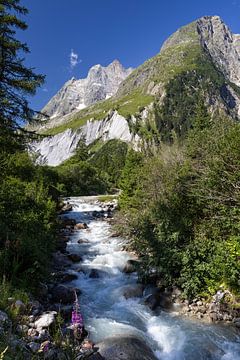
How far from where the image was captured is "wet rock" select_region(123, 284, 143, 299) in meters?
12.1

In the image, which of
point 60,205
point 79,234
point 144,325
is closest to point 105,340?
point 144,325

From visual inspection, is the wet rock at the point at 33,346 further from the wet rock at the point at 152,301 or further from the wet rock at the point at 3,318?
the wet rock at the point at 152,301

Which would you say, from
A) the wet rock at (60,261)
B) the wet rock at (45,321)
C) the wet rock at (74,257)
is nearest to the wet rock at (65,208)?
the wet rock at (60,261)

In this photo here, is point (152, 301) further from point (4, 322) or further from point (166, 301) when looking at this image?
point (4, 322)

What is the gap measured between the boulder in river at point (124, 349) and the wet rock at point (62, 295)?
273cm

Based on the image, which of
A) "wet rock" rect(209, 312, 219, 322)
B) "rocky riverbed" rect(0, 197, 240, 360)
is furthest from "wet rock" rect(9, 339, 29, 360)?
"wet rock" rect(209, 312, 219, 322)

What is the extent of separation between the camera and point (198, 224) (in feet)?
46.0

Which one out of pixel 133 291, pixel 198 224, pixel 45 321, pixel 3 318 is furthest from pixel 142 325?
pixel 198 224

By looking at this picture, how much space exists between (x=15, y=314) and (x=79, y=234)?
53.1ft

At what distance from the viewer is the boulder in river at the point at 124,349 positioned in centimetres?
741

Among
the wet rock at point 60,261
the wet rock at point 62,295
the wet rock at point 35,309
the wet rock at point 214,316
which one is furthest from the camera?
the wet rock at point 60,261

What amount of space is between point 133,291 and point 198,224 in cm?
425

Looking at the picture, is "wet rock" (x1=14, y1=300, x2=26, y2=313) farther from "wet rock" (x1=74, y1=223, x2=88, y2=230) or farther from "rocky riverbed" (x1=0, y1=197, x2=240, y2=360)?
"wet rock" (x1=74, y1=223, x2=88, y2=230)

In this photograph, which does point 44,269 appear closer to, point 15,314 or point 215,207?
point 15,314
